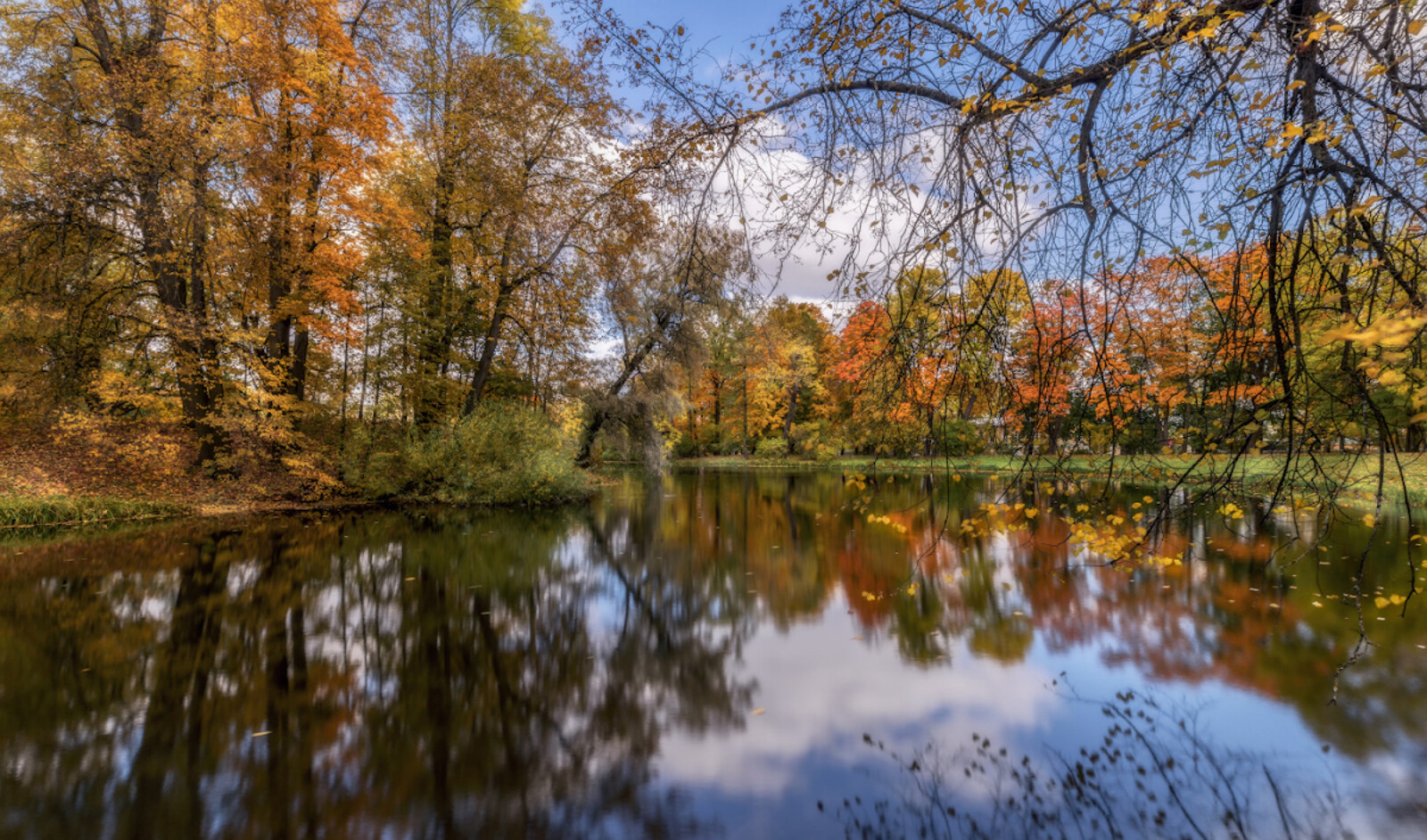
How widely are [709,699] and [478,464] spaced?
12.4 meters

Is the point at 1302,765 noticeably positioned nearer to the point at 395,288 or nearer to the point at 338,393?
the point at 395,288

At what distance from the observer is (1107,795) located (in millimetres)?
3473

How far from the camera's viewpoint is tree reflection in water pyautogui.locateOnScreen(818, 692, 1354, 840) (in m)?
3.20

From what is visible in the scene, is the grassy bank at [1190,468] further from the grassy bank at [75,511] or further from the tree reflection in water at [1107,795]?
the grassy bank at [75,511]

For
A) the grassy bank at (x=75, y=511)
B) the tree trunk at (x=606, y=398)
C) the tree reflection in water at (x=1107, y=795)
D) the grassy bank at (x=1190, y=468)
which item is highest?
the tree trunk at (x=606, y=398)

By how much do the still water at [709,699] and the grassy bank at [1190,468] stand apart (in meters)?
0.27

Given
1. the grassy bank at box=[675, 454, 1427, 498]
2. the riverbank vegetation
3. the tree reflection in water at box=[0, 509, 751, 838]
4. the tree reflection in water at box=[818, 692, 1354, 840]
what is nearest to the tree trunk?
the riverbank vegetation

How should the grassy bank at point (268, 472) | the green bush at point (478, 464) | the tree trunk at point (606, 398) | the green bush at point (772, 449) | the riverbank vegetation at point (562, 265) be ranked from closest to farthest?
the riverbank vegetation at point (562, 265) < the grassy bank at point (268, 472) < the green bush at point (478, 464) < the tree trunk at point (606, 398) < the green bush at point (772, 449)

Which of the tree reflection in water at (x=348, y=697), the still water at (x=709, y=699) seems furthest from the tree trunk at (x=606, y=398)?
the tree reflection in water at (x=348, y=697)

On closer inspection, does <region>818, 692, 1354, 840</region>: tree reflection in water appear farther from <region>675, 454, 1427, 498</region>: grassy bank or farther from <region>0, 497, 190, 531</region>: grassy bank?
<region>0, 497, 190, 531</region>: grassy bank

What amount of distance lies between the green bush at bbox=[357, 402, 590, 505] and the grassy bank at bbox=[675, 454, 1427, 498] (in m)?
9.29

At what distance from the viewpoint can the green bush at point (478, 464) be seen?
49.6 feet

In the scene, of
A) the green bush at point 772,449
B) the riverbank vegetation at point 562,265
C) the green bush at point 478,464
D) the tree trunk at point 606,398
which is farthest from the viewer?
the green bush at point 772,449

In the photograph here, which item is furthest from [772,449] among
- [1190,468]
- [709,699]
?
[1190,468]
